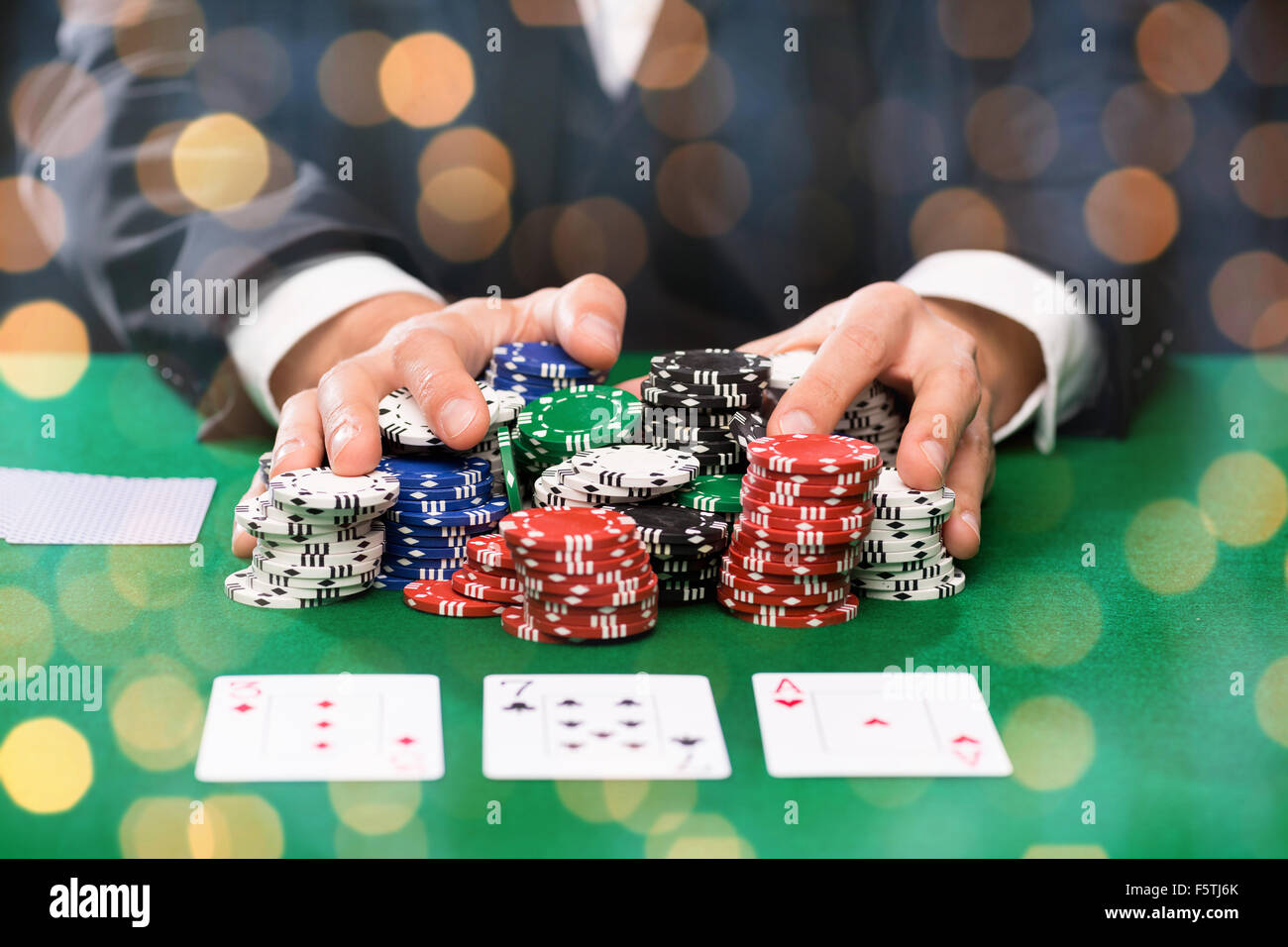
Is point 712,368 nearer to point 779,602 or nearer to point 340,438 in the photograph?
point 779,602

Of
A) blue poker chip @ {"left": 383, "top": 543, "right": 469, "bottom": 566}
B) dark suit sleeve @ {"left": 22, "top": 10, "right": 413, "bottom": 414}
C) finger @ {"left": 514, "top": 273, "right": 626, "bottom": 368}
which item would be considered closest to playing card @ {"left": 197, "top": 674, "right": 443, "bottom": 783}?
blue poker chip @ {"left": 383, "top": 543, "right": 469, "bottom": 566}

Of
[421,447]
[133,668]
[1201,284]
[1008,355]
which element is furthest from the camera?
[1201,284]

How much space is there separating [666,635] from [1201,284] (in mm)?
3232

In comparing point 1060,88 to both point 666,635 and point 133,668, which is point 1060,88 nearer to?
point 666,635

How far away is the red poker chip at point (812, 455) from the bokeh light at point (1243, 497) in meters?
1.16

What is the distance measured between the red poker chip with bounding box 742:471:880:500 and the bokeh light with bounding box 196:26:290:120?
8.41 ft

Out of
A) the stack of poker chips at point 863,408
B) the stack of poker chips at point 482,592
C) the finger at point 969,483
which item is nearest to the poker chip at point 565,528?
the stack of poker chips at point 482,592

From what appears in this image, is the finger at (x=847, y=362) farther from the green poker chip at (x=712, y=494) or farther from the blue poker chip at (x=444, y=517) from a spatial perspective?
the blue poker chip at (x=444, y=517)

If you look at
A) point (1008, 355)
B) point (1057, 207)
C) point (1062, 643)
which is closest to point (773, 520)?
point (1062, 643)

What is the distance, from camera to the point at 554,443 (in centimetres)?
312

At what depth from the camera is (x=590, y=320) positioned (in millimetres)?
3598

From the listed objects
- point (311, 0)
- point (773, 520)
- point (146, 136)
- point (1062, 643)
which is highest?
point (311, 0)

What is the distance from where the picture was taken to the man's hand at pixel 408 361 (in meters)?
3.02

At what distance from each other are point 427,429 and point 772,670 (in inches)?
40.2
